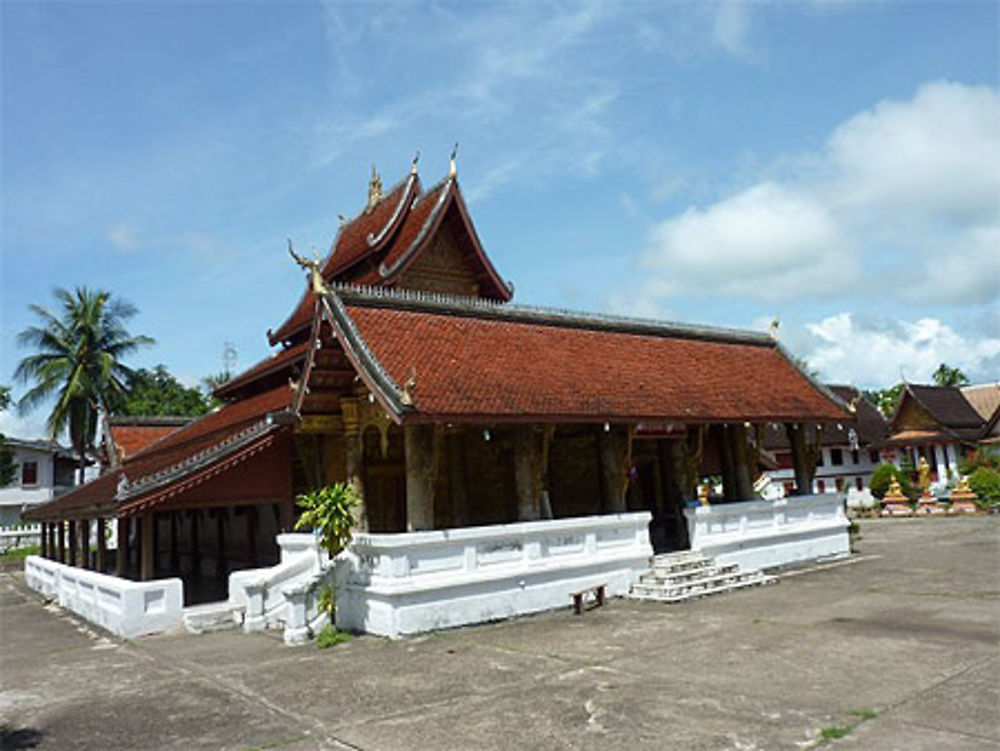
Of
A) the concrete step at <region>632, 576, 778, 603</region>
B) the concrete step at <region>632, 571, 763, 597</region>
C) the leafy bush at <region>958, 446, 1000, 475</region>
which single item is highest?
the leafy bush at <region>958, 446, 1000, 475</region>

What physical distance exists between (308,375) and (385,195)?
10.1 meters

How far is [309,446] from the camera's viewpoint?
51.3ft

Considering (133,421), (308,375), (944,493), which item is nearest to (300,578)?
(308,375)

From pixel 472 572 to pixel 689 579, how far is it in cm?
441

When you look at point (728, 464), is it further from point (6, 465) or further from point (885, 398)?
point (885, 398)

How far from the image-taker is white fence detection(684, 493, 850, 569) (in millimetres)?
15273

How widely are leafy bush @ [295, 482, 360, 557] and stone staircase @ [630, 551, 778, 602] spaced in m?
5.21

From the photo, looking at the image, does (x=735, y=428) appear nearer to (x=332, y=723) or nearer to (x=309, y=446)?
(x=309, y=446)

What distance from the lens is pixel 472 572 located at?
38.7 ft

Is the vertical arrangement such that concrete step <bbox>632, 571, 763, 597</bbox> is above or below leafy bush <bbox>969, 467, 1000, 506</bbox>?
below

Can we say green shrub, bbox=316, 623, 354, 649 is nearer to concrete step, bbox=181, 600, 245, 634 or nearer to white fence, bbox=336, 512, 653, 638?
white fence, bbox=336, 512, 653, 638

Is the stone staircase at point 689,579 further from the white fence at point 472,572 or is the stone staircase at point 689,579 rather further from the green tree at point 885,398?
the green tree at point 885,398

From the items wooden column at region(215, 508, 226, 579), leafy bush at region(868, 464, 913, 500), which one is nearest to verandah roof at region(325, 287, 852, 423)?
wooden column at region(215, 508, 226, 579)

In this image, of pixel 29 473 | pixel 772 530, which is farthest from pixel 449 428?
pixel 29 473
